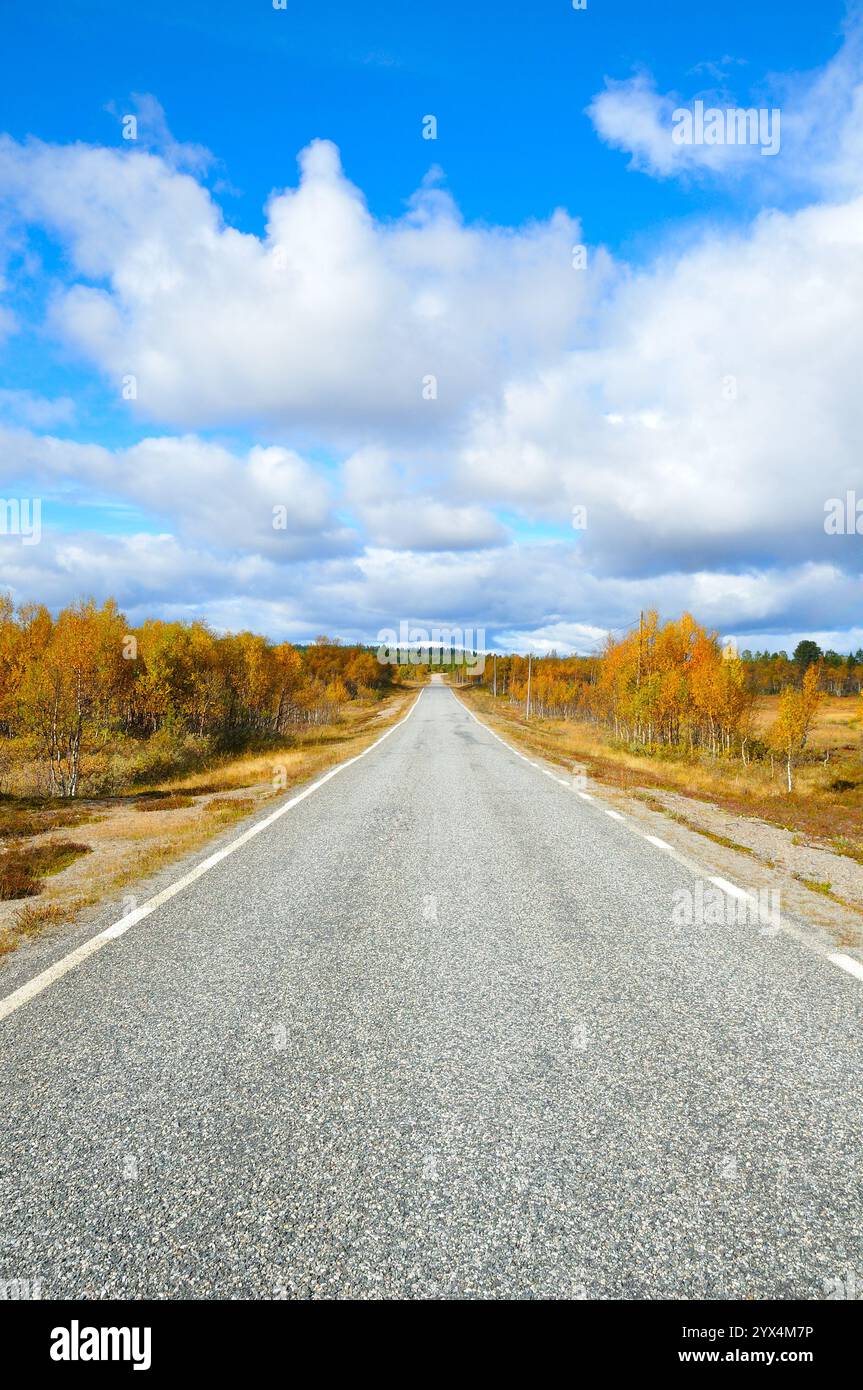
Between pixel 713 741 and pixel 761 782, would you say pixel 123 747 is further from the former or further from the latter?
pixel 713 741

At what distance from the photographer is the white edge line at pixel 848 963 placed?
467 cm

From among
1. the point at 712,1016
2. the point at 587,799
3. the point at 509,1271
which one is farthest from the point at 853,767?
the point at 509,1271

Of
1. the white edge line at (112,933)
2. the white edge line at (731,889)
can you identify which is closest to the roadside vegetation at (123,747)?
the white edge line at (112,933)

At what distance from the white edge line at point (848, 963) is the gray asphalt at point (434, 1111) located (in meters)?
0.18

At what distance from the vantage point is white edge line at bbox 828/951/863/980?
4675 millimetres

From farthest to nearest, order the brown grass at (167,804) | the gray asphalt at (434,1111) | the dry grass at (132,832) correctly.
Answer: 1. the brown grass at (167,804)
2. the dry grass at (132,832)
3. the gray asphalt at (434,1111)

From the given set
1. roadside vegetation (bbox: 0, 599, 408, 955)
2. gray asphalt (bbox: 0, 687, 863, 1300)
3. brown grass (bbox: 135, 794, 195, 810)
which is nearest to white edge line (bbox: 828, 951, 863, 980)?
gray asphalt (bbox: 0, 687, 863, 1300)

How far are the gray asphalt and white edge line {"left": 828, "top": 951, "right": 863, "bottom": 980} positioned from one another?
18 centimetres

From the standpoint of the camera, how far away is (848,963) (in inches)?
192

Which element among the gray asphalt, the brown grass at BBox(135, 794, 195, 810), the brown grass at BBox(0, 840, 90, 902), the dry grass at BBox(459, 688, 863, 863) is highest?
the gray asphalt

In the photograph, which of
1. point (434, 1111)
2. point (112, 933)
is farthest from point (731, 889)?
point (112, 933)

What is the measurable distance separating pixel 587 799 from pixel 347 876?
24.9ft

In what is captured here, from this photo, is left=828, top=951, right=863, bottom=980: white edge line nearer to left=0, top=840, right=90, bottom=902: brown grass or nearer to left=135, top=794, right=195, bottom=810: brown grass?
left=0, top=840, right=90, bottom=902: brown grass

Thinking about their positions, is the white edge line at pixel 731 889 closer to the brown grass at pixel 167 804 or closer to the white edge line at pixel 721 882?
the white edge line at pixel 721 882
